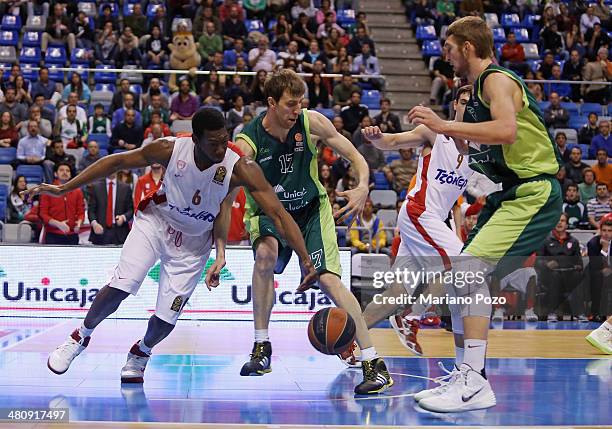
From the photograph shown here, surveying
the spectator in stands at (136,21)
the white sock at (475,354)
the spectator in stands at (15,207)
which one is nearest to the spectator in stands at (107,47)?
the spectator in stands at (136,21)

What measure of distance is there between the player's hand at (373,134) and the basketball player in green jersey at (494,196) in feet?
2.44

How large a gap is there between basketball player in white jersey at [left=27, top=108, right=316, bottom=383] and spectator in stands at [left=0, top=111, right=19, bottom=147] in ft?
30.3

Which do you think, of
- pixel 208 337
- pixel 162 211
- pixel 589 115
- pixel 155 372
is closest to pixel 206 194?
pixel 162 211

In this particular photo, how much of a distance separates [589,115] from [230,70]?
679 centimetres

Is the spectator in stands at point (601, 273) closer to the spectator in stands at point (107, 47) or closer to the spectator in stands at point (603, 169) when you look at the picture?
the spectator in stands at point (603, 169)

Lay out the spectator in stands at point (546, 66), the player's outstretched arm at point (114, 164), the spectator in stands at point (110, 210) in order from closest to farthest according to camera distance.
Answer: the player's outstretched arm at point (114, 164) → the spectator in stands at point (110, 210) → the spectator in stands at point (546, 66)

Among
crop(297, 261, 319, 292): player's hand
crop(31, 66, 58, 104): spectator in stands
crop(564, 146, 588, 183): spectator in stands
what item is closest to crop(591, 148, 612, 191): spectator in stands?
crop(564, 146, 588, 183): spectator in stands

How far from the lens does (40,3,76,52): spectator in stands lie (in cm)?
1777

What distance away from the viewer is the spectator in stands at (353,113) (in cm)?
1566

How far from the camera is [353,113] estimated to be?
15773 mm

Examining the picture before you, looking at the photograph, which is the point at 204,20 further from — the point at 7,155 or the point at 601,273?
the point at 601,273

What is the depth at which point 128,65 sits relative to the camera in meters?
17.1

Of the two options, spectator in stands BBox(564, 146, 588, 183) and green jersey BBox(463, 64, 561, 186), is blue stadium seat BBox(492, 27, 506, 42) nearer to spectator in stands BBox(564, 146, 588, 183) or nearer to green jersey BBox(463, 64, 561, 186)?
spectator in stands BBox(564, 146, 588, 183)

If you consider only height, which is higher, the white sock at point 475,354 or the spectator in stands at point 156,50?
the spectator in stands at point 156,50
